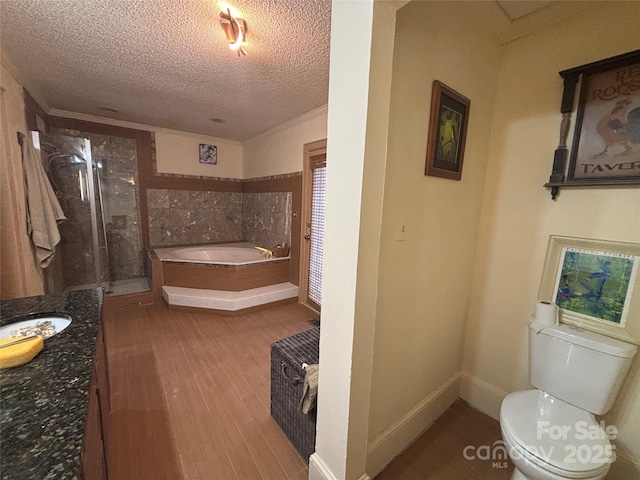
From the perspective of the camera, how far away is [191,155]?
13.8ft

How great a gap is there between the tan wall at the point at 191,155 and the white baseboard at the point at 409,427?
4.27m

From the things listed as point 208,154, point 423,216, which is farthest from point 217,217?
point 423,216

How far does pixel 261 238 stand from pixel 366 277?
3474mm

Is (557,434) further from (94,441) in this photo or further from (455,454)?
(94,441)

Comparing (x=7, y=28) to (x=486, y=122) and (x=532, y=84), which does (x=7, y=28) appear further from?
(x=532, y=84)

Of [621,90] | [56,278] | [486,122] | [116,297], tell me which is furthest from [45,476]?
[56,278]

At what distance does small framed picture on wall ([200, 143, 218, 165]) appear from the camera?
14.1 feet

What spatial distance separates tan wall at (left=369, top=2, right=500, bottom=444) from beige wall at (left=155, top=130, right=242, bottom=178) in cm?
396

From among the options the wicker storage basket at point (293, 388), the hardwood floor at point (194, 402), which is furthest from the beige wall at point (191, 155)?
the wicker storage basket at point (293, 388)

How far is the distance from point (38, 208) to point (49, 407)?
8.05 feet

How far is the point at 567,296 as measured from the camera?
139 centimetres

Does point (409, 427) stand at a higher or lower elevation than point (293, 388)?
lower

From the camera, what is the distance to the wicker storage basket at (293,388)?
4.48 ft

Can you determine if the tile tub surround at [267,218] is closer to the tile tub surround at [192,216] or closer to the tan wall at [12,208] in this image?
the tile tub surround at [192,216]
